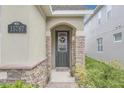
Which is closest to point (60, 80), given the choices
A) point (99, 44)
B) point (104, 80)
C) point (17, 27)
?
point (104, 80)

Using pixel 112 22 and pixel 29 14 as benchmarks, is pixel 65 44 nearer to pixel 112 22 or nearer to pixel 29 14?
pixel 112 22

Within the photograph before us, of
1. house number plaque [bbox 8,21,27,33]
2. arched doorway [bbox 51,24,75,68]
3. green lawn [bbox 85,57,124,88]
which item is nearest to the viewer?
house number plaque [bbox 8,21,27,33]

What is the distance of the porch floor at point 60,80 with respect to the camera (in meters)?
9.60

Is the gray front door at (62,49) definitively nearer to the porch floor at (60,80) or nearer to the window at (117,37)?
the porch floor at (60,80)

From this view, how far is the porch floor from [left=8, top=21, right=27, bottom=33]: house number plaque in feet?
13.4

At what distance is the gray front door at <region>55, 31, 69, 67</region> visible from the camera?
13.8 m

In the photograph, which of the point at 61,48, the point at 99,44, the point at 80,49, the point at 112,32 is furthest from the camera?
the point at 99,44

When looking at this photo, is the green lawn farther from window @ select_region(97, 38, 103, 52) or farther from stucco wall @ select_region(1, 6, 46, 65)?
window @ select_region(97, 38, 103, 52)

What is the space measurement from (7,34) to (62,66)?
8204mm

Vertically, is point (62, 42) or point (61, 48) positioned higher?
point (62, 42)

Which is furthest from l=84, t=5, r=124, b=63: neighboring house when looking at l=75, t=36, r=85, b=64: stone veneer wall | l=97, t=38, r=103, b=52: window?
l=75, t=36, r=85, b=64: stone veneer wall

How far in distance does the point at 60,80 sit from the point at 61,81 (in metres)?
0.22

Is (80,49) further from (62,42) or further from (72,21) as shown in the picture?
(62,42)

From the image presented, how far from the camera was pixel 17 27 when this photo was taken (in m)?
5.89
